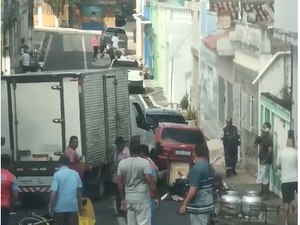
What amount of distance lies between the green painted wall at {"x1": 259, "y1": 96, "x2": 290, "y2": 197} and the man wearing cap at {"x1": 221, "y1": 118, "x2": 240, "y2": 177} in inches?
34.2

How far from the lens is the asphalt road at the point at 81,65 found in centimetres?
1623

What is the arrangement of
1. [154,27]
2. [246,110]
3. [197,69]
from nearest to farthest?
[246,110] < [197,69] < [154,27]

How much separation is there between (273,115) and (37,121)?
580cm

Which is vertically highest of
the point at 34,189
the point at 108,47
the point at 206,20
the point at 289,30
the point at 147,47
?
the point at 289,30

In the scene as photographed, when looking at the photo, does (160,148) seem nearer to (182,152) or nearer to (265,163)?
(182,152)

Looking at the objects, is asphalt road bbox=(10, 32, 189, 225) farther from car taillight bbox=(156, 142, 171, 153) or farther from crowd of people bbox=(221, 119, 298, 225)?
car taillight bbox=(156, 142, 171, 153)

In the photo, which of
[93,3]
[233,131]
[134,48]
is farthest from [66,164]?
[93,3]

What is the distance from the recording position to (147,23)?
162ft

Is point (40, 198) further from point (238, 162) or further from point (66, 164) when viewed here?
point (238, 162)

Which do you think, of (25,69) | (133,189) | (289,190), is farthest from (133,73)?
(133,189)

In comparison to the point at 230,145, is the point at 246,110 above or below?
above

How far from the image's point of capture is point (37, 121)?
1705cm

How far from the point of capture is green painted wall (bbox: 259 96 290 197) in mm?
18866

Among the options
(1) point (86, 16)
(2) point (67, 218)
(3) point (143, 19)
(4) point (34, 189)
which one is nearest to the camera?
(2) point (67, 218)
